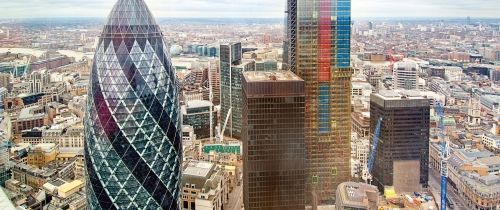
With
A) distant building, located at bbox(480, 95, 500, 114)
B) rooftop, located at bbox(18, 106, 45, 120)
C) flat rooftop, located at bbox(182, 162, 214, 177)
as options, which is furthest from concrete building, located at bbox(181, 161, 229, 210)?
distant building, located at bbox(480, 95, 500, 114)

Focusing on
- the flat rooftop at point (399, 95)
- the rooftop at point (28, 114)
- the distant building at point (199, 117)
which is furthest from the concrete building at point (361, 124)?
the rooftop at point (28, 114)

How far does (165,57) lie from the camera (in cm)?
682

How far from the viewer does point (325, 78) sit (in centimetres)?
1316

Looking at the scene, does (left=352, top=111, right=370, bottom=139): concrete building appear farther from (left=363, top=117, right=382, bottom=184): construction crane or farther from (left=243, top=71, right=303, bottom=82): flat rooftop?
(left=243, top=71, right=303, bottom=82): flat rooftop

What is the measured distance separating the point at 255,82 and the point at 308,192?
2930mm

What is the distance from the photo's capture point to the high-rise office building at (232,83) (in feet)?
59.5

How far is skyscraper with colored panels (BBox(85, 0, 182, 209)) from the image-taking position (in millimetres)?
6484

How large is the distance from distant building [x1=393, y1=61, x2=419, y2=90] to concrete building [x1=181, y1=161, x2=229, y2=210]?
1076cm

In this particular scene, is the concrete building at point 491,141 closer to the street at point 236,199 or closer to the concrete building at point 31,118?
the street at point 236,199

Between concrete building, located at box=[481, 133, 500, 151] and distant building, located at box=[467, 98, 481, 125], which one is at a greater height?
distant building, located at box=[467, 98, 481, 125]

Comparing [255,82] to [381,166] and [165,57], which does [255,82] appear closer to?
[165,57]

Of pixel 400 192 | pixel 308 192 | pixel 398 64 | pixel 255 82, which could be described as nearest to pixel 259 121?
pixel 255 82

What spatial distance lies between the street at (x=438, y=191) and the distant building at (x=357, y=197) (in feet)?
8.09

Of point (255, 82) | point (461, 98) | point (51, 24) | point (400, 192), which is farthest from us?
point (461, 98)
